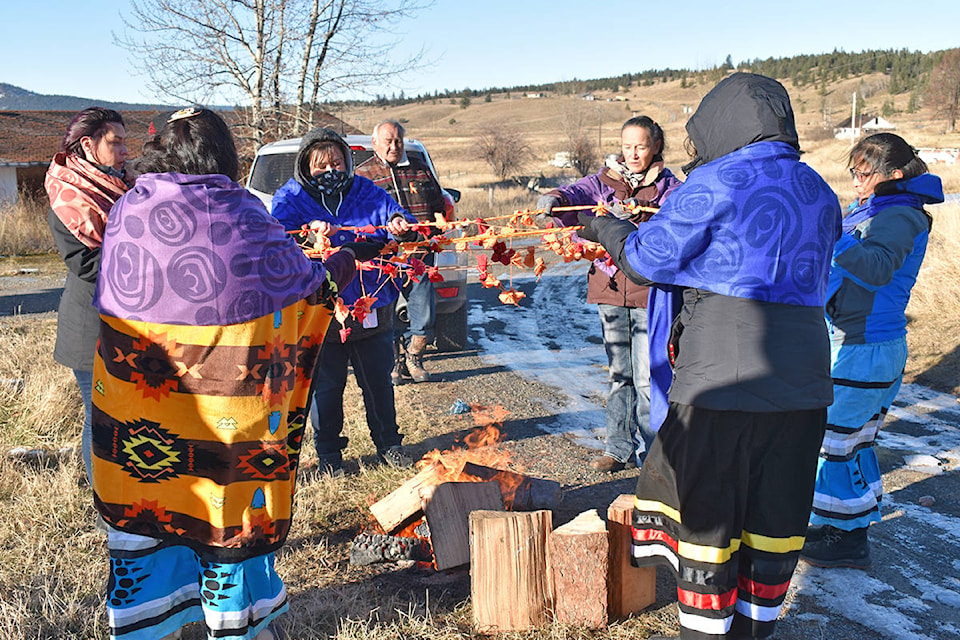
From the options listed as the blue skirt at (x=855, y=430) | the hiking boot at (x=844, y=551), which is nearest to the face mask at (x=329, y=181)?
the blue skirt at (x=855, y=430)

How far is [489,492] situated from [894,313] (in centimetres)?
218

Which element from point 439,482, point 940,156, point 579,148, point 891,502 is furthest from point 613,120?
point 439,482

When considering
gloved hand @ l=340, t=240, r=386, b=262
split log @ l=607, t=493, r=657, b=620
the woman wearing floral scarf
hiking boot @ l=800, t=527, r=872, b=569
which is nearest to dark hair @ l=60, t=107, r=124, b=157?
the woman wearing floral scarf

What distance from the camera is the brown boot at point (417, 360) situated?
7.02 m

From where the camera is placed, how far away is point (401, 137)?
6234mm

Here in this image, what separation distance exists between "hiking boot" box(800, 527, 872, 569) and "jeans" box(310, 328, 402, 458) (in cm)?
262

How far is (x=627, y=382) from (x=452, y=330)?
3.59 metres

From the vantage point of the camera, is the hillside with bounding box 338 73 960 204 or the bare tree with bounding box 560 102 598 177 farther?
the hillside with bounding box 338 73 960 204

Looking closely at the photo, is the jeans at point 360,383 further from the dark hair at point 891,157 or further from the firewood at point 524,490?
the dark hair at point 891,157

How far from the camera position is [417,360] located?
709 centimetres

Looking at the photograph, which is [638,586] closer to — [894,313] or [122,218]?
[894,313]

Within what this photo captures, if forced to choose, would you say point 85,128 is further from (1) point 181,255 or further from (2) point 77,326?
(1) point 181,255

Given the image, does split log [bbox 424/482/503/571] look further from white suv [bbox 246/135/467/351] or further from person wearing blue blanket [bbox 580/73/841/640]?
white suv [bbox 246/135/467/351]

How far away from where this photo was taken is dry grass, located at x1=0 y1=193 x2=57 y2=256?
15.3m
